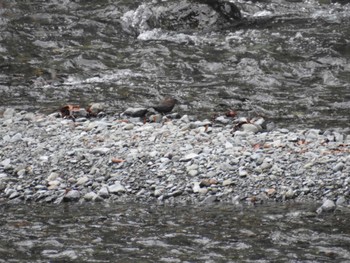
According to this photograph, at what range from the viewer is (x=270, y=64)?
47.0 feet

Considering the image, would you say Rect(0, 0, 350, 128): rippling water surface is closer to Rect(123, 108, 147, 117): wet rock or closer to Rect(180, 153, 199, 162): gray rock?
Rect(123, 108, 147, 117): wet rock

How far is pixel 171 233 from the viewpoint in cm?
733

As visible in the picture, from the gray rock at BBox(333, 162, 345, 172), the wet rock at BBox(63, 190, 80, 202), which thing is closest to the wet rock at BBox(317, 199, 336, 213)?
the gray rock at BBox(333, 162, 345, 172)

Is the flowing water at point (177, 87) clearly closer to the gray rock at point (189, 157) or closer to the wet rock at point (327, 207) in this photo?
the wet rock at point (327, 207)

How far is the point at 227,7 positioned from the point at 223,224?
37.9 feet

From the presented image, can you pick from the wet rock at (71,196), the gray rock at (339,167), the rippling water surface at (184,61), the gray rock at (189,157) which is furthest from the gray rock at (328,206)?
the rippling water surface at (184,61)

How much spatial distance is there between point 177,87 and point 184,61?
1.65 m

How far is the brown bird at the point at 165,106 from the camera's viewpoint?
11.7 m

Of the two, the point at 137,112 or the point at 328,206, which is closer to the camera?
the point at 328,206

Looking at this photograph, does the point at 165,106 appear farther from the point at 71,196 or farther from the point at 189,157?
the point at 71,196

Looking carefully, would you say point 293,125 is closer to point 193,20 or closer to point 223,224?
point 223,224

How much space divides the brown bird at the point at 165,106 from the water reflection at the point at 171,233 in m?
3.59

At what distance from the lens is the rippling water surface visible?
1244cm

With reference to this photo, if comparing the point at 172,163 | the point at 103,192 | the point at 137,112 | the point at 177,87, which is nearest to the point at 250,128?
the point at 172,163
